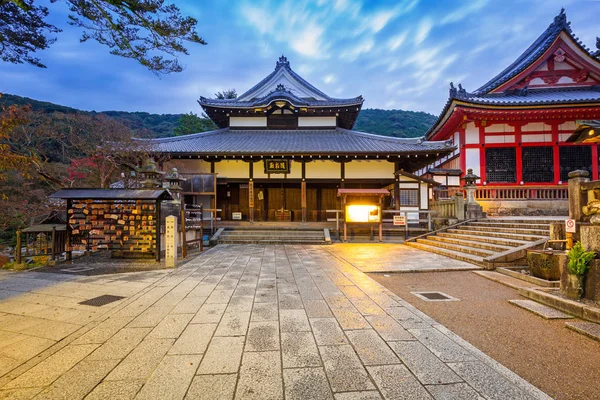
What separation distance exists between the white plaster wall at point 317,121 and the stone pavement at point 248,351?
621 inches

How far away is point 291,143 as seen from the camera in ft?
53.7

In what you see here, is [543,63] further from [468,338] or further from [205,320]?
[205,320]

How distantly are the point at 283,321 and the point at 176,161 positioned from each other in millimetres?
14298

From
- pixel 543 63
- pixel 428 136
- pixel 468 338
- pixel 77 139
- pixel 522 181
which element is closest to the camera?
pixel 468 338

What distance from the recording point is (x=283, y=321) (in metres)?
3.68

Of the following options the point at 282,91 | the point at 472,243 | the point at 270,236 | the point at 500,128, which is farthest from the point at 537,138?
the point at 282,91

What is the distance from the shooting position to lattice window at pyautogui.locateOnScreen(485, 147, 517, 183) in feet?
47.1

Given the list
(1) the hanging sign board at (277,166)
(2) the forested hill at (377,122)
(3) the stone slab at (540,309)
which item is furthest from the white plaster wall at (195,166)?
(2) the forested hill at (377,122)

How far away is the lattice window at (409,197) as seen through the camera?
15.0 m

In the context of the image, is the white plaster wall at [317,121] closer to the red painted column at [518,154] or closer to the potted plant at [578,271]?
the red painted column at [518,154]

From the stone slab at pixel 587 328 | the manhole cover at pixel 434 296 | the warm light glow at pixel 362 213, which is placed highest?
the warm light glow at pixel 362 213

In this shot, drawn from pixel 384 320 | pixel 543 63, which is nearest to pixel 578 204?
pixel 384 320

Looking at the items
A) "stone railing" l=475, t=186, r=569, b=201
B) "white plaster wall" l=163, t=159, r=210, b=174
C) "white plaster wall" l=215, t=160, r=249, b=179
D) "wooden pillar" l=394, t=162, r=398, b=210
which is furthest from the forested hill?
"white plaster wall" l=215, t=160, r=249, b=179

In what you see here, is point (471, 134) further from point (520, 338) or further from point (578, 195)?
point (520, 338)
